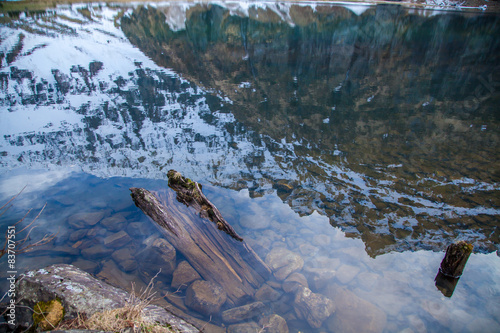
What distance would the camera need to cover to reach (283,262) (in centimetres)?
654

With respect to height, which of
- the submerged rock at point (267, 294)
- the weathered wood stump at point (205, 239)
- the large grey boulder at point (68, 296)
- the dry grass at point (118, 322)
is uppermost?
the dry grass at point (118, 322)

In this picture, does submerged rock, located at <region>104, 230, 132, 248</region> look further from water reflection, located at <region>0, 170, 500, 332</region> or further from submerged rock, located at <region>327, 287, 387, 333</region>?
submerged rock, located at <region>327, 287, 387, 333</region>

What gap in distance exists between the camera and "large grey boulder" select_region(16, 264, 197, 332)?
3.96 meters

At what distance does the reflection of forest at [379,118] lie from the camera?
8531 mm

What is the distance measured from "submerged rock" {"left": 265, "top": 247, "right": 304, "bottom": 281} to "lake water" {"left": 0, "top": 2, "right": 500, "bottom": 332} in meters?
0.19

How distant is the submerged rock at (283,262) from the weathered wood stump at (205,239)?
0.73 ft

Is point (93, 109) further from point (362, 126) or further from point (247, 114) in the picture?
point (362, 126)

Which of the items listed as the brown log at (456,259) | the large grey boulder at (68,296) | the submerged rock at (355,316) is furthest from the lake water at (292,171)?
the large grey boulder at (68,296)

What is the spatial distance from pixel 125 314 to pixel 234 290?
2495 mm

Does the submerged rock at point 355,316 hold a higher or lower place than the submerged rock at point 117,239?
lower

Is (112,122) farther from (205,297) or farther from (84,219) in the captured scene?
(205,297)

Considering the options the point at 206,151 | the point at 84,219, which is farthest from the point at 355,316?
the point at 206,151

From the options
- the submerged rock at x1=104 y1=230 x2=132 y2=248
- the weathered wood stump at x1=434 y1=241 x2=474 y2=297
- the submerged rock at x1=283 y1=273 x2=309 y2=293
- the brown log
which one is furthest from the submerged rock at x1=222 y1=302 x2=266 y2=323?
the brown log

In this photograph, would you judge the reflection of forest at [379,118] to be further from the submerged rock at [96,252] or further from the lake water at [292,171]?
the submerged rock at [96,252]
